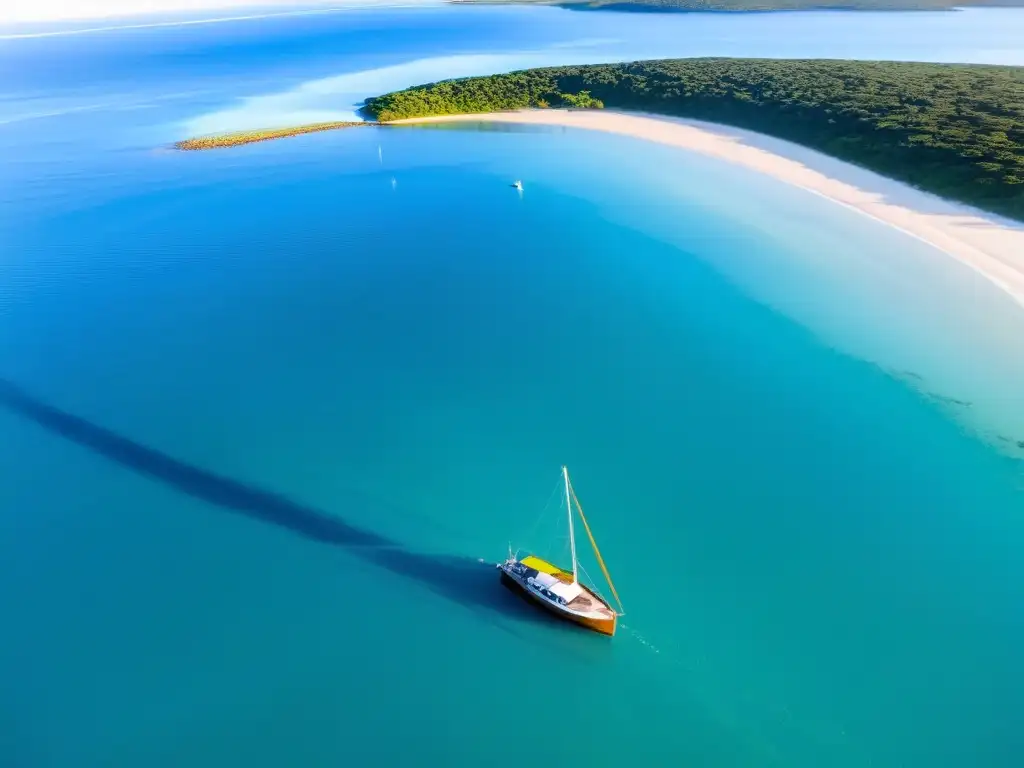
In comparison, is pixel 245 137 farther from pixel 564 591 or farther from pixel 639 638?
pixel 639 638

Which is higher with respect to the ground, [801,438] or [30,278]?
[30,278]

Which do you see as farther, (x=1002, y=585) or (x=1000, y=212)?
(x=1000, y=212)

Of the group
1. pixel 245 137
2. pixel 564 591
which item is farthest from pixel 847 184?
pixel 245 137

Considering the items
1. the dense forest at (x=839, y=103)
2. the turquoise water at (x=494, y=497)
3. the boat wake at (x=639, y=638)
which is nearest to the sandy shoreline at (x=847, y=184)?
the dense forest at (x=839, y=103)

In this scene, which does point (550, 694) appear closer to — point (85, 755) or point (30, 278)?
point (85, 755)

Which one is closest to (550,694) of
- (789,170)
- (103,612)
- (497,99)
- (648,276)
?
(103,612)

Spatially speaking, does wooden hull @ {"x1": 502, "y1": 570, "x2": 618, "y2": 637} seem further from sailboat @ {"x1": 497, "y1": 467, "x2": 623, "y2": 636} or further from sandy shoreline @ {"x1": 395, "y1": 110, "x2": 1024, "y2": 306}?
sandy shoreline @ {"x1": 395, "y1": 110, "x2": 1024, "y2": 306}

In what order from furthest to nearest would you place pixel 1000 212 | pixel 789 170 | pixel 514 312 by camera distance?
pixel 789 170 < pixel 1000 212 < pixel 514 312
